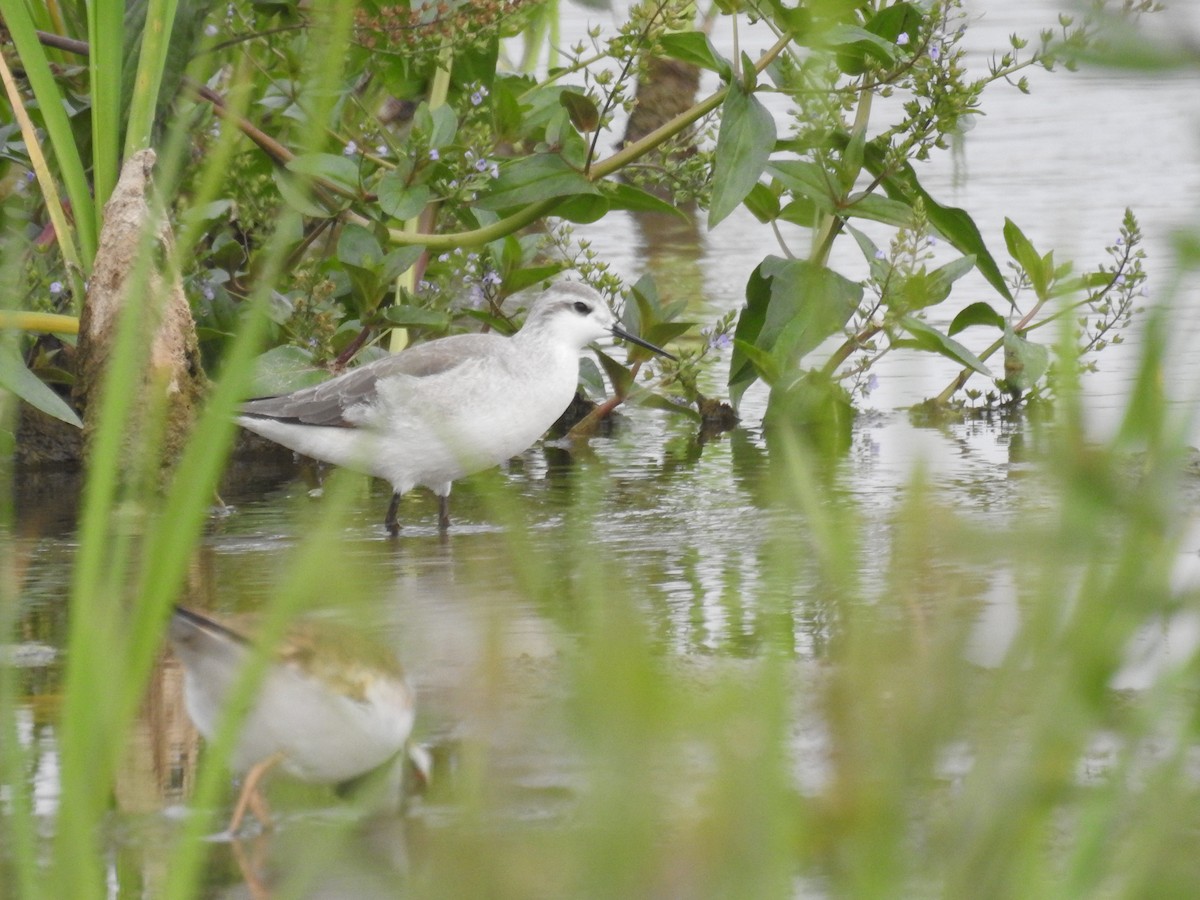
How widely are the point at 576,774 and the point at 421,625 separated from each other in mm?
1324

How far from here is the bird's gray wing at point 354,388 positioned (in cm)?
606

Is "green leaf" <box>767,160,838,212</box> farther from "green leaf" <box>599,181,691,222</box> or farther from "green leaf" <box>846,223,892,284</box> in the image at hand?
"green leaf" <box>599,181,691,222</box>

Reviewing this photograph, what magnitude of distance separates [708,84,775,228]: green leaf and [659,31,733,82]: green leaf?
0.47 ft

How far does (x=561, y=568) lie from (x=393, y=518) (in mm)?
1034

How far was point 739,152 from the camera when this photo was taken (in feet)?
18.4

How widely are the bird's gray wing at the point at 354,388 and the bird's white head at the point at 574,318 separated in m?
0.26

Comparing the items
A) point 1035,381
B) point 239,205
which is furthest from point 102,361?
point 1035,381

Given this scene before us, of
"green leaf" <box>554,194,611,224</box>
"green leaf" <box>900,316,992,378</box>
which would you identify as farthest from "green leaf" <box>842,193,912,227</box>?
"green leaf" <box>554,194,611,224</box>

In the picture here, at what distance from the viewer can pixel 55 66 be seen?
21.1 ft

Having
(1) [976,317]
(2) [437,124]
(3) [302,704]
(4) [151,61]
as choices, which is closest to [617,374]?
(2) [437,124]

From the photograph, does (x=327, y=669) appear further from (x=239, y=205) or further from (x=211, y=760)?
(x=239, y=205)

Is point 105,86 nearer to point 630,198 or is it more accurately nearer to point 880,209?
point 630,198

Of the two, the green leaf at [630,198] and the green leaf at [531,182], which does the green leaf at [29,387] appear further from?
the green leaf at [630,198]

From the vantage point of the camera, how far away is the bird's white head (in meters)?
6.38
